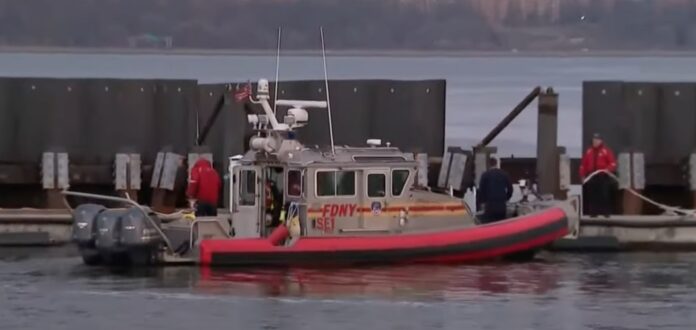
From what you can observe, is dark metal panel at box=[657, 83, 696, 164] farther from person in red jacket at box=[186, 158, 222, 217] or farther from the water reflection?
person in red jacket at box=[186, 158, 222, 217]

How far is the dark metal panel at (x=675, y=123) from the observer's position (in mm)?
25812

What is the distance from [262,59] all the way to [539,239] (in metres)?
101

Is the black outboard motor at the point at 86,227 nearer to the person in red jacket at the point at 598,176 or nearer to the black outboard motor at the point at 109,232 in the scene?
the black outboard motor at the point at 109,232

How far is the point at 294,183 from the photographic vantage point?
21188 mm

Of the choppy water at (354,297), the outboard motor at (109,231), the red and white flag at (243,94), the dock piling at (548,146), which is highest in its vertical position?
the red and white flag at (243,94)

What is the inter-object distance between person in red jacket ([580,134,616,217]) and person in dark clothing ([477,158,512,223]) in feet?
6.83

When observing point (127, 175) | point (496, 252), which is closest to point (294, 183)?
point (496, 252)

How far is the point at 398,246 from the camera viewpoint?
2131 cm

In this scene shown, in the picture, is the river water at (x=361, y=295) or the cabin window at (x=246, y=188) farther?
the cabin window at (x=246, y=188)

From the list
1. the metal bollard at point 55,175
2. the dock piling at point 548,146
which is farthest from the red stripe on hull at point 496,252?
the metal bollard at point 55,175

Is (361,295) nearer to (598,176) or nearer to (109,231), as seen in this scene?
(109,231)

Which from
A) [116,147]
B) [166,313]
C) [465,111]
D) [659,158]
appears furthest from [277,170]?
[465,111]

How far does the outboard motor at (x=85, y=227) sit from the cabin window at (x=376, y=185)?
334cm

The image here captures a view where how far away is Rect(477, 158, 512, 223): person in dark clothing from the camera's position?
75.0ft
